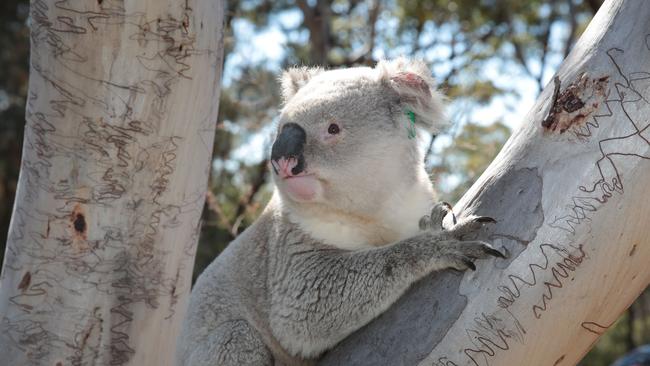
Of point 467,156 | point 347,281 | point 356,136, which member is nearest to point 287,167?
point 356,136

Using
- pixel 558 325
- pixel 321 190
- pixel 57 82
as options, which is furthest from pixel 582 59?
pixel 57 82

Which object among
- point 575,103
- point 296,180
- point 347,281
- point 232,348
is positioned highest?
point 575,103

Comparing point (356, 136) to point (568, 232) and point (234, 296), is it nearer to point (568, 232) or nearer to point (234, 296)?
point (234, 296)

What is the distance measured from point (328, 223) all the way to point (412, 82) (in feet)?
2.23

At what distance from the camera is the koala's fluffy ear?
3.06 metres

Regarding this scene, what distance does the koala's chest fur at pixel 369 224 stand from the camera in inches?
119

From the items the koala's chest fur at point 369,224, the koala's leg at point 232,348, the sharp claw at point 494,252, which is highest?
the sharp claw at point 494,252

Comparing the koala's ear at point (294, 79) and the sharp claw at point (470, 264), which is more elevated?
the koala's ear at point (294, 79)

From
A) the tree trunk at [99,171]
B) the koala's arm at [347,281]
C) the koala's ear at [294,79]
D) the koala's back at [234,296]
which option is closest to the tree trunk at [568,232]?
the koala's arm at [347,281]

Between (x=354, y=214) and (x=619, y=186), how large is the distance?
1.18 meters

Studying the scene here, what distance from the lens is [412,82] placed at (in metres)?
3.07

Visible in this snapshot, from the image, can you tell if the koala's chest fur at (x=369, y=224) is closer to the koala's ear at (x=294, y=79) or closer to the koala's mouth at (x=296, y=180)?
the koala's mouth at (x=296, y=180)

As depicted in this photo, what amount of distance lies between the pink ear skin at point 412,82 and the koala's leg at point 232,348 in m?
1.19

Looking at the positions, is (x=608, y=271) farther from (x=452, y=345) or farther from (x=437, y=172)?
(x=437, y=172)
